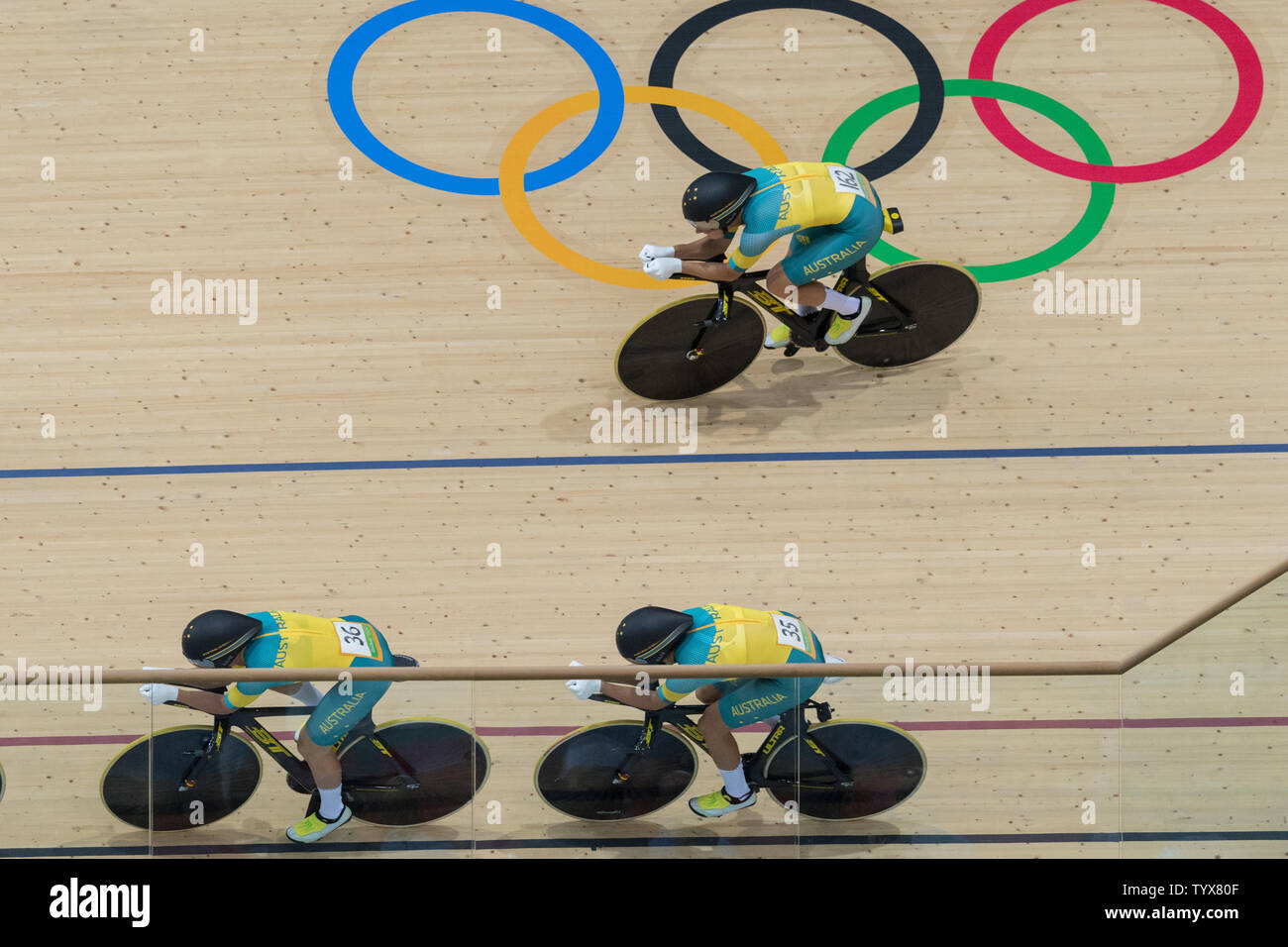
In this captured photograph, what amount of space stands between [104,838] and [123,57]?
4.47 meters

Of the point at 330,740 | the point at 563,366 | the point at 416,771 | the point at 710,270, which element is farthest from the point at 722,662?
the point at 563,366

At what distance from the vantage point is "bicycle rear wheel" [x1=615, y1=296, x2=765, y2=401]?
7.70 meters

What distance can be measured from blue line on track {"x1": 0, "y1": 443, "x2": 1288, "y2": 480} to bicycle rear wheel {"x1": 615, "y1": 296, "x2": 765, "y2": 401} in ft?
1.14

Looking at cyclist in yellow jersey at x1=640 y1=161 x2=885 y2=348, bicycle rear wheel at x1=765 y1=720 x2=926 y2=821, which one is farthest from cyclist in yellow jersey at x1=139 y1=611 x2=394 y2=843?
cyclist in yellow jersey at x1=640 y1=161 x2=885 y2=348

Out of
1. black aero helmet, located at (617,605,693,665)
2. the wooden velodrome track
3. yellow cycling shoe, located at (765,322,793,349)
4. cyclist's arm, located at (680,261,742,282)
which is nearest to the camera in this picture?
black aero helmet, located at (617,605,693,665)

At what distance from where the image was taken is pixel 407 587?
7590 millimetres

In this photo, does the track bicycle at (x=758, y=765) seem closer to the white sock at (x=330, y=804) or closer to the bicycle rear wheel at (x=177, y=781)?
the white sock at (x=330, y=804)

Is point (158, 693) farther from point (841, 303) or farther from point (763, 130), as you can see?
point (763, 130)

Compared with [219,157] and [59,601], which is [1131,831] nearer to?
[59,601]

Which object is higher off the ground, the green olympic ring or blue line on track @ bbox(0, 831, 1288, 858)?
the green olympic ring

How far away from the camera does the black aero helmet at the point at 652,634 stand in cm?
605

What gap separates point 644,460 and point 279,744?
101 inches

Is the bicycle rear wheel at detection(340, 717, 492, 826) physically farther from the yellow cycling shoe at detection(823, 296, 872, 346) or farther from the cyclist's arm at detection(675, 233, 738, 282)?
the yellow cycling shoe at detection(823, 296, 872, 346)
